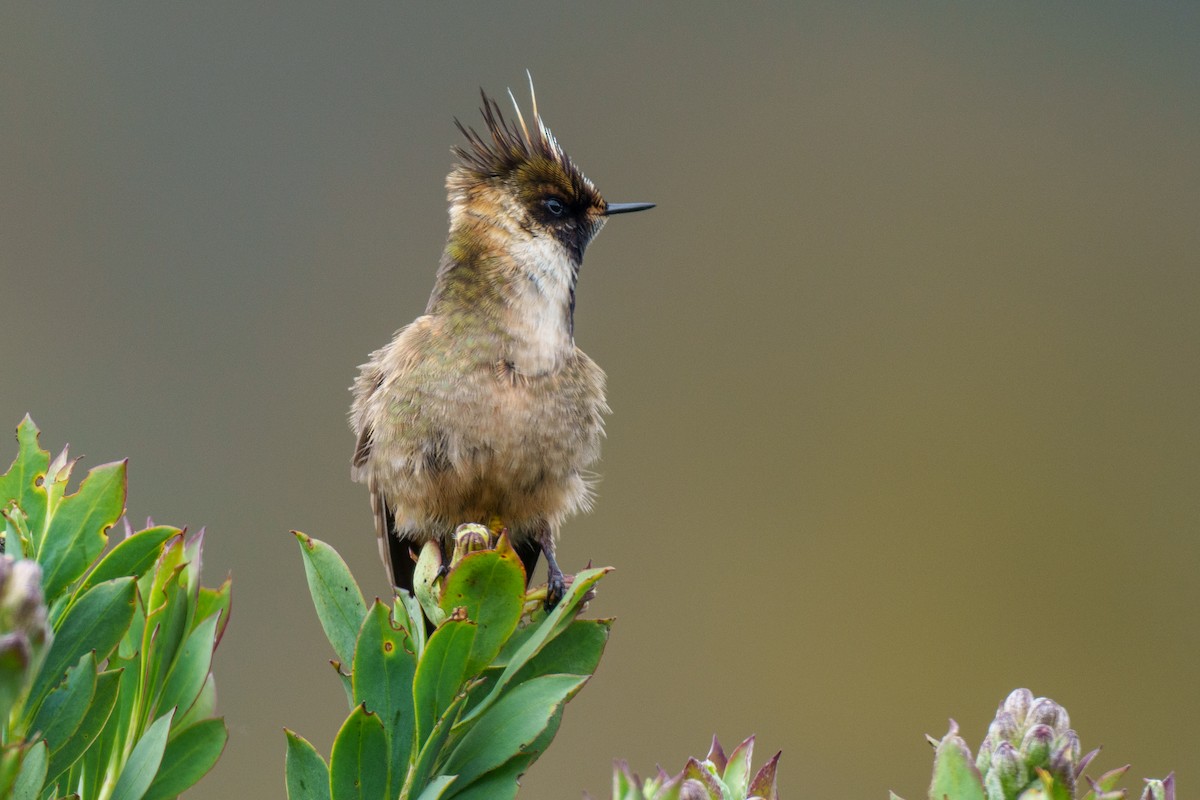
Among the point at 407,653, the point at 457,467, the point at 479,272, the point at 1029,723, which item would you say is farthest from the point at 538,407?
the point at 1029,723

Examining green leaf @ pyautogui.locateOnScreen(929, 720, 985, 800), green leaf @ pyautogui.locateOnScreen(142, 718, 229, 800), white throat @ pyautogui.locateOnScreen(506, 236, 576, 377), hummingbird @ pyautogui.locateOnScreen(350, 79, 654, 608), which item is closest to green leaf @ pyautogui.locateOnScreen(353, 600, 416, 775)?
green leaf @ pyautogui.locateOnScreen(142, 718, 229, 800)

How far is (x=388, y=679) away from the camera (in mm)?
1190

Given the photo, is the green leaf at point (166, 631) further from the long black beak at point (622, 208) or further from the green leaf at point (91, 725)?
the long black beak at point (622, 208)

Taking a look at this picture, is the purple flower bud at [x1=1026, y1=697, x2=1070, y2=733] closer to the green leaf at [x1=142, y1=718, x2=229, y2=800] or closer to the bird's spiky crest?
the green leaf at [x1=142, y1=718, x2=229, y2=800]

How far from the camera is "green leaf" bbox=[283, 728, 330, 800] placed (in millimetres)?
1124

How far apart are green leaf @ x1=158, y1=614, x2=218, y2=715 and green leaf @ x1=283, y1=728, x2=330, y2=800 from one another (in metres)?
0.11

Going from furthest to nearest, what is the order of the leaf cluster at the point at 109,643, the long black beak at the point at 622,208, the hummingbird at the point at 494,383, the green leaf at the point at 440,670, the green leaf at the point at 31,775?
the long black beak at the point at 622,208
the hummingbird at the point at 494,383
the green leaf at the point at 440,670
the leaf cluster at the point at 109,643
the green leaf at the point at 31,775

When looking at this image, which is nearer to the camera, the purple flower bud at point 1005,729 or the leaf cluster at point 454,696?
the purple flower bud at point 1005,729

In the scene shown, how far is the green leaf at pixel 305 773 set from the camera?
1124 mm

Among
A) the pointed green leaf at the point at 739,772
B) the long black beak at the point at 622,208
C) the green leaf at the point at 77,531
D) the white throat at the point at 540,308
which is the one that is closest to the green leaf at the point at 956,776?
the pointed green leaf at the point at 739,772

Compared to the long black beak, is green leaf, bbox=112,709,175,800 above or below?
below

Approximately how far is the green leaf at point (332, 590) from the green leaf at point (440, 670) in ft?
0.66

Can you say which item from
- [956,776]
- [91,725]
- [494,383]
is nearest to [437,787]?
[91,725]

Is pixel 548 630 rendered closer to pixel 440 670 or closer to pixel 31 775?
pixel 440 670
